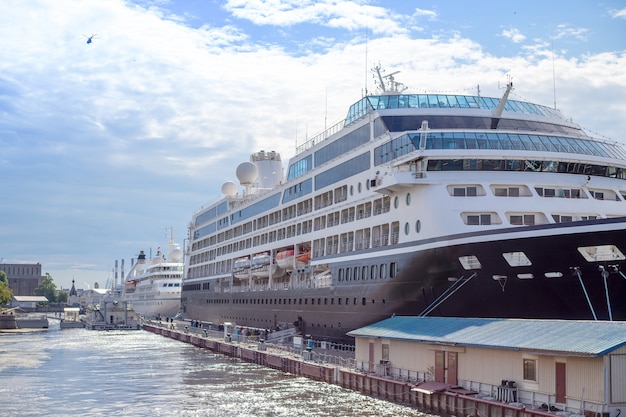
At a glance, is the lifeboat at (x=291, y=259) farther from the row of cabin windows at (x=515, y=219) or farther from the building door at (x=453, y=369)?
the building door at (x=453, y=369)

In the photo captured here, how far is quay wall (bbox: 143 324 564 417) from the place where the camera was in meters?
23.8

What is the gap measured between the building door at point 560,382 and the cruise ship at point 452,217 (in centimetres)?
374

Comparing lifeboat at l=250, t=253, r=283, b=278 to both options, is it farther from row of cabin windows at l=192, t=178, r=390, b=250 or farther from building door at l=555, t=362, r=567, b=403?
building door at l=555, t=362, r=567, b=403

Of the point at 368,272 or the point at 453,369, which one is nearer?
the point at 453,369

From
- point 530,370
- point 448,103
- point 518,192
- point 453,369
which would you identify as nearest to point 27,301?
point 448,103

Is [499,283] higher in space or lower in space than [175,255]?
lower

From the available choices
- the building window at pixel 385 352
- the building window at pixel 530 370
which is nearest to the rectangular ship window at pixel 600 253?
the building window at pixel 530 370

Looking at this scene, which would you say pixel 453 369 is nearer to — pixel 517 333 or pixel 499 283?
pixel 517 333

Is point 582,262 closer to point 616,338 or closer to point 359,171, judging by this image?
point 616,338

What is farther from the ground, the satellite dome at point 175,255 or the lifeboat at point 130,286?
the satellite dome at point 175,255

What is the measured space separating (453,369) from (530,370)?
409 cm

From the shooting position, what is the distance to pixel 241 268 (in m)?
67.3

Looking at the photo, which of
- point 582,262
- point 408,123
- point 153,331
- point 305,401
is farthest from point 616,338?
point 153,331

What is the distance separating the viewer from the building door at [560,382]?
2253 centimetres
